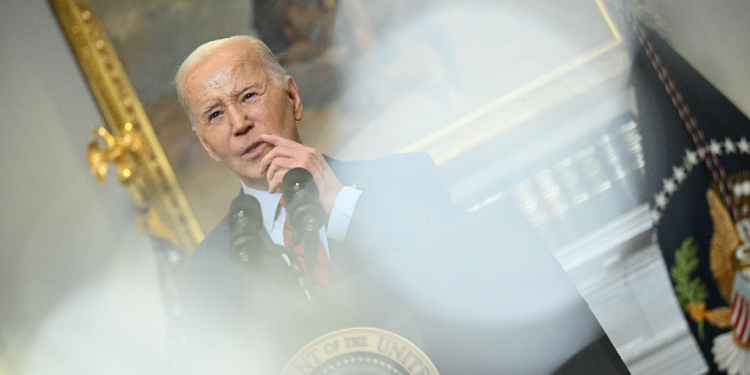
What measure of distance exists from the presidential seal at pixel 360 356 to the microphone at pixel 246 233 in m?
0.41

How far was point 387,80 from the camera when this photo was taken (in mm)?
2602

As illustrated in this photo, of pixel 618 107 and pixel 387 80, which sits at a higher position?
pixel 387 80

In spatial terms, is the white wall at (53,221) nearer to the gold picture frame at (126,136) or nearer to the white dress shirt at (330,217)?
the gold picture frame at (126,136)

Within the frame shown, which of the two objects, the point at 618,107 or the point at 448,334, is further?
the point at 618,107

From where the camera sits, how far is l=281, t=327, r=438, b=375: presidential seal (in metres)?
0.91

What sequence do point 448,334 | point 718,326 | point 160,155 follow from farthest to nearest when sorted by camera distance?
point 160,155 < point 718,326 < point 448,334

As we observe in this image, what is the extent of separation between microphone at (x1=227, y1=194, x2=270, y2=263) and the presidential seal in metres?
0.41

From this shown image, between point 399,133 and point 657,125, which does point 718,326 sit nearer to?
point 657,125

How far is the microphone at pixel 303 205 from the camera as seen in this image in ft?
4.07

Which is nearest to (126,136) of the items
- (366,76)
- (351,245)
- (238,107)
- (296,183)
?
(366,76)

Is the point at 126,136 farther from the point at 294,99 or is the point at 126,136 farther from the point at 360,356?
the point at 360,356

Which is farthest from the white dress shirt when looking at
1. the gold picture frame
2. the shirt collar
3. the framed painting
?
the gold picture frame

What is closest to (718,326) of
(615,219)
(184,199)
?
(615,219)

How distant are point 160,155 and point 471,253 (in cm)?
204
